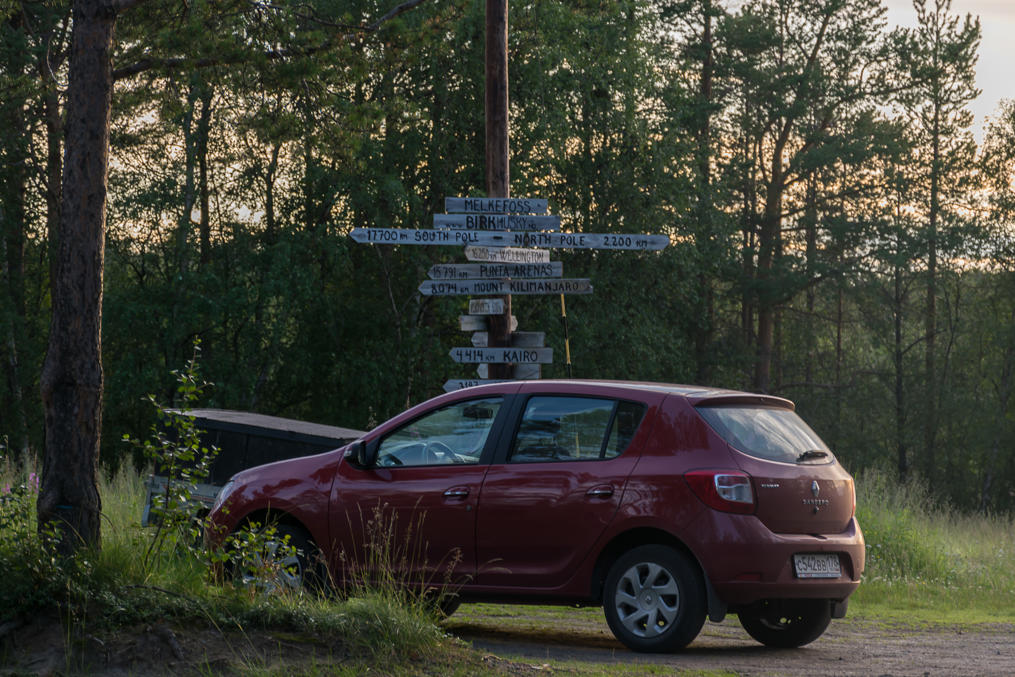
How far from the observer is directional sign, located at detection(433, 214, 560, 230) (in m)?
14.6

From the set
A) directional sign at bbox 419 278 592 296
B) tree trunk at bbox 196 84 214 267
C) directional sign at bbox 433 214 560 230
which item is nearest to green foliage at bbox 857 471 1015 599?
directional sign at bbox 419 278 592 296

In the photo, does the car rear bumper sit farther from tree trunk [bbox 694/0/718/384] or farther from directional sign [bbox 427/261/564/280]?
tree trunk [bbox 694/0/718/384]

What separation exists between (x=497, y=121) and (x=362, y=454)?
23.4ft

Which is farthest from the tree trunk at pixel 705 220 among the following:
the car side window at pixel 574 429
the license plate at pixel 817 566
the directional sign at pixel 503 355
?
the license plate at pixel 817 566

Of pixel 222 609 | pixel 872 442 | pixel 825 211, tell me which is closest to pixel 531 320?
pixel 825 211

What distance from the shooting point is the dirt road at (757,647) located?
8.07 m

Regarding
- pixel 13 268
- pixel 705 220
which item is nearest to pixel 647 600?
pixel 705 220

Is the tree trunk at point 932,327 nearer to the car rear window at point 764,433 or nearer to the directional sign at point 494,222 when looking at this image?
the directional sign at point 494,222

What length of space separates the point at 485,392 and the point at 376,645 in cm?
275

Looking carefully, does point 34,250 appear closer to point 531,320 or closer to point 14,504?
point 531,320

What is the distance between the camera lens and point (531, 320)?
34281mm

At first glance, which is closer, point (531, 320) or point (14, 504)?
point (14, 504)

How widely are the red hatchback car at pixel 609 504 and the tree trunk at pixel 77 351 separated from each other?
198cm

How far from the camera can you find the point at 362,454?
30.4ft
